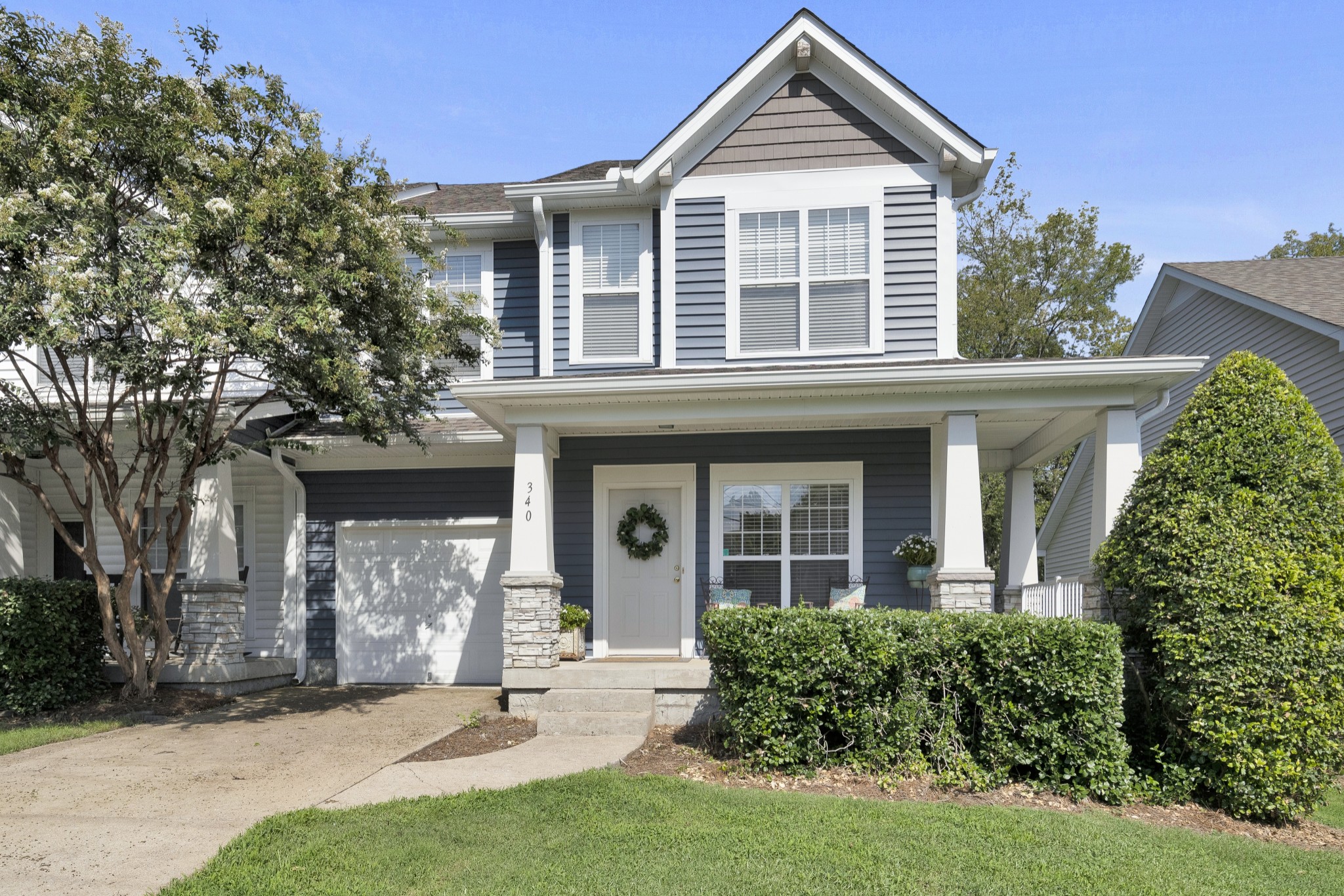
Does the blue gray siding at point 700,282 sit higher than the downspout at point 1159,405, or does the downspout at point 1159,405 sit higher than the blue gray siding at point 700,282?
the blue gray siding at point 700,282

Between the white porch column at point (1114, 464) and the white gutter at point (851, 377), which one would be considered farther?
the white porch column at point (1114, 464)

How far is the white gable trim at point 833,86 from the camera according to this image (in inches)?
389

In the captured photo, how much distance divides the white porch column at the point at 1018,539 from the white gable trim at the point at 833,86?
3.97 meters

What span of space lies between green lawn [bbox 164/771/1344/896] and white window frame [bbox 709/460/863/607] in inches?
182

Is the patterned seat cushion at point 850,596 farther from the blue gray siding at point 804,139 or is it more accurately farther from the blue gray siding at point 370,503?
the blue gray siding at point 804,139

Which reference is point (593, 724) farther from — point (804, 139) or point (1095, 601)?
point (804, 139)

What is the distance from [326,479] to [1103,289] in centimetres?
1935

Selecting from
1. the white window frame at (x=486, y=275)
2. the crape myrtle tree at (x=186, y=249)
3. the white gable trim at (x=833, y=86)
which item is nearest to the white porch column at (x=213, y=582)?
the crape myrtle tree at (x=186, y=249)

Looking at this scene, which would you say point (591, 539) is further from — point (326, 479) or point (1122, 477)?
point (1122, 477)

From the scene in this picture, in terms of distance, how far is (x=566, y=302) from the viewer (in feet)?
35.4

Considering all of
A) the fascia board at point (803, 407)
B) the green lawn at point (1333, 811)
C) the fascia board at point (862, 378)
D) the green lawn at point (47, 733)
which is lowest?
the green lawn at point (1333, 811)

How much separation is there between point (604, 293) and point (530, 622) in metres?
4.04

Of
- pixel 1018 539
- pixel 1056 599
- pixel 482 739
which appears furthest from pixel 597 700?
pixel 1018 539

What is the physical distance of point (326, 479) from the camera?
11461 mm
